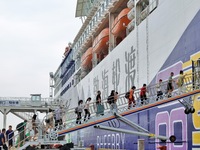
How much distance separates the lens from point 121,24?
2566cm

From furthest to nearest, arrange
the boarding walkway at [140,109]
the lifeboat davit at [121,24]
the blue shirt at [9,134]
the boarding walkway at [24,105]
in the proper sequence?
the boarding walkway at [24,105], the lifeboat davit at [121,24], the blue shirt at [9,134], the boarding walkway at [140,109]

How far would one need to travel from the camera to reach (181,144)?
14.9 metres

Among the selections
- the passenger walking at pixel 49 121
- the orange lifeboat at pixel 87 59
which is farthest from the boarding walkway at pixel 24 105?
the passenger walking at pixel 49 121

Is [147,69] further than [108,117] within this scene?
Yes

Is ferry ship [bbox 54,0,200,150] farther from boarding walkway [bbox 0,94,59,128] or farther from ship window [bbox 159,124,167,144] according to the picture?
boarding walkway [bbox 0,94,59,128]

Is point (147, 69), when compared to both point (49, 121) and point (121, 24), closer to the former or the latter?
point (49, 121)

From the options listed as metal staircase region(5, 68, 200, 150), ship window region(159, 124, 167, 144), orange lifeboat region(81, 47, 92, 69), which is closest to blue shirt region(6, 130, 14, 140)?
metal staircase region(5, 68, 200, 150)

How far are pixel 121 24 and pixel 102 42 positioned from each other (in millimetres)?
4355

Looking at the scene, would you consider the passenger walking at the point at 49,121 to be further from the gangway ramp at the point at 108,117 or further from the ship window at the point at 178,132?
the ship window at the point at 178,132

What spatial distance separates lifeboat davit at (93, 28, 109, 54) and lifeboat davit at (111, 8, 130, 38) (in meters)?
2.06

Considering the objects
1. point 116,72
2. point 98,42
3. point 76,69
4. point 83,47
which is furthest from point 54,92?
point 116,72

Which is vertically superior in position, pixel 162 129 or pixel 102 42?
pixel 102 42

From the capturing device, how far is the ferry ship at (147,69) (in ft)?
46.2

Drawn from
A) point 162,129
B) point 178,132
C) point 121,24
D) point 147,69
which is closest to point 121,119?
point 178,132
